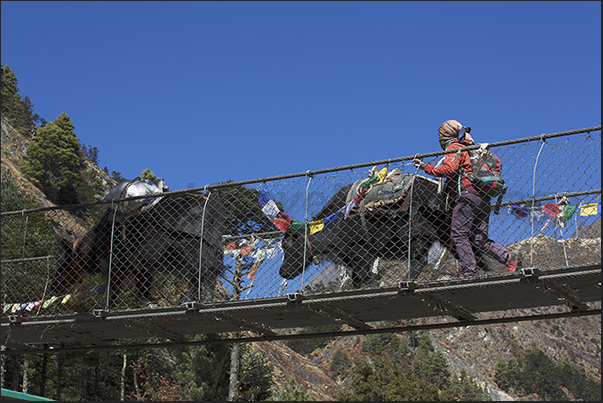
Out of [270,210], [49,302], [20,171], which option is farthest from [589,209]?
[20,171]

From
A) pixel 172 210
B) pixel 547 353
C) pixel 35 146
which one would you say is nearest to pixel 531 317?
pixel 172 210

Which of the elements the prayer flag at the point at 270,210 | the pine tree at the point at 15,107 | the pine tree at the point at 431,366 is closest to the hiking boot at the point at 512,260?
the prayer flag at the point at 270,210

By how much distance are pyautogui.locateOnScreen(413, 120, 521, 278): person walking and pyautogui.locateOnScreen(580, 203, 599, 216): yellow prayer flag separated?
94 cm

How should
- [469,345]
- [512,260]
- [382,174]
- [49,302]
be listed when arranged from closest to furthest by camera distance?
1. [512,260]
2. [382,174]
3. [49,302]
4. [469,345]

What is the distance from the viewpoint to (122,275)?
1067 centimetres

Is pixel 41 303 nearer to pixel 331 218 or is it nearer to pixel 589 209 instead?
pixel 331 218

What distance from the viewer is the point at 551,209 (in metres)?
9.19

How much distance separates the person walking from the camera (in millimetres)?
8789

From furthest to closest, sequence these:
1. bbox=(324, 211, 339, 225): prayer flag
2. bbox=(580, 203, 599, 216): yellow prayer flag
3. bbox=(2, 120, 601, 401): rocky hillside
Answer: bbox=(2, 120, 601, 401): rocky hillside, bbox=(324, 211, 339, 225): prayer flag, bbox=(580, 203, 599, 216): yellow prayer flag

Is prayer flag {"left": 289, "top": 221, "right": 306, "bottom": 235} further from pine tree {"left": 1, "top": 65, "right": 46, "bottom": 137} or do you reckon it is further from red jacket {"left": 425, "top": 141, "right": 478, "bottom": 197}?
pine tree {"left": 1, "top": 65, "right": 46, "bottom": 137}

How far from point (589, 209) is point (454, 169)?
5.47ft

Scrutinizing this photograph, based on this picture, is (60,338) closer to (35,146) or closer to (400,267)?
(400,267)

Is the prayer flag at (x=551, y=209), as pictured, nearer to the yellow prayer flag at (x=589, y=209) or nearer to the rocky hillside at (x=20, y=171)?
the yellow prayer flag at (x=589, y=209)

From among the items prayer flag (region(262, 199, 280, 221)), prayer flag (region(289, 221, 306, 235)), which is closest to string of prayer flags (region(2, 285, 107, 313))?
prayer flag (region(262, 199, 280, 221))
